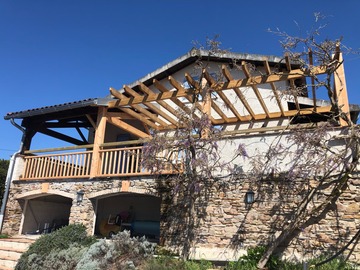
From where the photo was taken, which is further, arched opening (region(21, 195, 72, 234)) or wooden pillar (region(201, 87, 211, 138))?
arched opening (region(21, 195, 72, 234))

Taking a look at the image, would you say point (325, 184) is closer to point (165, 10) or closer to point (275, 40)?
point (275, 40)

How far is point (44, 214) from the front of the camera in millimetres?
12656

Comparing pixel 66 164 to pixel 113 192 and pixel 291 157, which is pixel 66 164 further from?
pixel 291 157

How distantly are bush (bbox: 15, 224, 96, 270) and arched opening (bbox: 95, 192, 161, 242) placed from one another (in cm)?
224

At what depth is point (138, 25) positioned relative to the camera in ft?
40.1

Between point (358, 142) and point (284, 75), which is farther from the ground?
point (284, 75)

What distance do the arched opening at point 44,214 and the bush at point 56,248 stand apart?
4.02 metres

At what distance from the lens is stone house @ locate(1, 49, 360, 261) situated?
23.9 ft

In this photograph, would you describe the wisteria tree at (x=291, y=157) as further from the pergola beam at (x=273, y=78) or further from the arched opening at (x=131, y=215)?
the arched opening at (x=131, y=215)

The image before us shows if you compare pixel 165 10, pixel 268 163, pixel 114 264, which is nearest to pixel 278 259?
pixel 268 163

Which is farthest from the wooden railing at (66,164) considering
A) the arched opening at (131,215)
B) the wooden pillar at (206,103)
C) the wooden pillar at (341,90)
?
the wooden pillar at (341,90)

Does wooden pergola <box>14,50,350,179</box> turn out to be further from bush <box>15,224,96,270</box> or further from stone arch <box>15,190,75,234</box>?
bush <box>15,224,96,270</box>

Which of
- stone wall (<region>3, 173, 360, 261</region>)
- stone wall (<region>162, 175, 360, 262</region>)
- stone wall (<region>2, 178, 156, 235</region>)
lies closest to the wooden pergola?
stone wall (<region>2, 178, 156, 235</region>)

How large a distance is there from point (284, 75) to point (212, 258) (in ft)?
15.4
